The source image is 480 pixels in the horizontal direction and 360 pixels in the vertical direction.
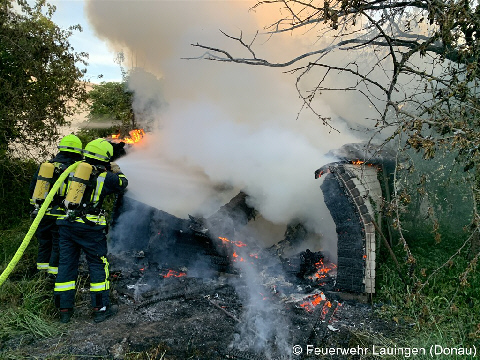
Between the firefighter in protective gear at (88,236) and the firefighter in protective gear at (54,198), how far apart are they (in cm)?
37

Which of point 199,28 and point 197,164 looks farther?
point 199,28

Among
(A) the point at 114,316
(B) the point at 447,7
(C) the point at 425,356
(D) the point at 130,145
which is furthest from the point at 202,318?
(D) the point at 130,145

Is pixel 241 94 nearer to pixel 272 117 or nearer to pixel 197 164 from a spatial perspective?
pixel 272 117

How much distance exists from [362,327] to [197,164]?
565cm

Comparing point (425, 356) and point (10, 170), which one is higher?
point (10, 170)

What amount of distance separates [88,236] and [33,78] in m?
5.78

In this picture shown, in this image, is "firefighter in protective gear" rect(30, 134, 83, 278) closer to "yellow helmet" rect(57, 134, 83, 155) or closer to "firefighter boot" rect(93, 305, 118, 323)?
"yellow helmet" rect(57, 134, 83, 155)

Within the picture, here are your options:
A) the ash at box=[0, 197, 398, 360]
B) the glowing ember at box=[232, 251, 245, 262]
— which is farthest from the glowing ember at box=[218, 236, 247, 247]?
the glowing ember at box=[232, 251, 245, 262]

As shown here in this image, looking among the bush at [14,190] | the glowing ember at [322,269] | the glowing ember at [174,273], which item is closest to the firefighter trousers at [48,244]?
the glowing ember at [174,273]

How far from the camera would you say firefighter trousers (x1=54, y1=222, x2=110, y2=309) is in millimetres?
4488

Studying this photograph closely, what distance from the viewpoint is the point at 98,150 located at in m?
4.78

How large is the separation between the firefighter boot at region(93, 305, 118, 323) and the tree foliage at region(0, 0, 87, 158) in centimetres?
537

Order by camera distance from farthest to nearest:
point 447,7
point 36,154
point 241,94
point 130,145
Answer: point 241,94 < point 130,145 < point 36,154 < point 447,7

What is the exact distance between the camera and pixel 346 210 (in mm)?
5422
